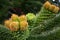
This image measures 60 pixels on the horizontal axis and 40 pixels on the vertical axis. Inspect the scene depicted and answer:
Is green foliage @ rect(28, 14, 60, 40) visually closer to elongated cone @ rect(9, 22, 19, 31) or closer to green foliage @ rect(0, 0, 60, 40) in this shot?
green foliage @ rect(0, 0, 60, 40)

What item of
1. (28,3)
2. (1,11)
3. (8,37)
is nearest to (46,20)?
(8,37)

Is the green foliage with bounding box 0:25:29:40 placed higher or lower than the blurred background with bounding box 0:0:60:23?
lower

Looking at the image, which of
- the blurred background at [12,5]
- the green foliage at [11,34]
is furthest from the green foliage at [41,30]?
the blurred background at [12,5]

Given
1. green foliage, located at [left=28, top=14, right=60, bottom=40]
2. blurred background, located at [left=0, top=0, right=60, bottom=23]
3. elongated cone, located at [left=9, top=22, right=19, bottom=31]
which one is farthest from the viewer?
blurred background, located at [left=0, top=0, right=60, bottom=23]

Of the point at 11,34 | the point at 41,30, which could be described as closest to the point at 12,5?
the point at 41,30

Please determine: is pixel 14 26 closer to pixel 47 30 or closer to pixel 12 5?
pixel 47 30

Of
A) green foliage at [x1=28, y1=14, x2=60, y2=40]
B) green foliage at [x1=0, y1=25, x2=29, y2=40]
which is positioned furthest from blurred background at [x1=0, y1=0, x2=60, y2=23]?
green foliage at [x1=0, y1=25, x2=29, y2=40]

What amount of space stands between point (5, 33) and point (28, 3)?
2552mm

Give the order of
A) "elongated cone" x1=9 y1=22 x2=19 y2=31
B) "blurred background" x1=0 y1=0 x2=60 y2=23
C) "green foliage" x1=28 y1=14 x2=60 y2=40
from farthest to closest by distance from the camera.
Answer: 1. "blurred background" x1=0 y1=0 x2=60 y2=23
2. "green foliage" x1=28 y1=14 x2=60 y2=40
3. "elongated cone" x1=9 y1=22 x2=19 y2=31

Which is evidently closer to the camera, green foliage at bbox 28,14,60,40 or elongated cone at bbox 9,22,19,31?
elongated cone at bbox 9,22,19,31

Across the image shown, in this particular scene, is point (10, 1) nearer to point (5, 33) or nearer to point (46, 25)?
point (46, 25)

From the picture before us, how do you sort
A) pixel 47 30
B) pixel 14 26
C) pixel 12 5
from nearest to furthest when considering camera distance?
pixel 14 26 < pixel 47 30 < pixel 12 5

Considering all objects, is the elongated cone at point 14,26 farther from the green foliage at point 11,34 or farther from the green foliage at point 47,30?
the green foliage at point 47,30

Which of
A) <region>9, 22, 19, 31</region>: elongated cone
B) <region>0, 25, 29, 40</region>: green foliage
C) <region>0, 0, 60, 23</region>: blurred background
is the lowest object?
<region>0, 25, 29, 40</region>: green foliage
